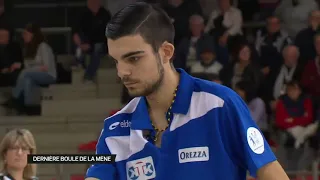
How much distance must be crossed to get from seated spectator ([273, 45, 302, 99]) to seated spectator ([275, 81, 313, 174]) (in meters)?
0.60

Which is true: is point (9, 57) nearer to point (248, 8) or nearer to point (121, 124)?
point (248, 8)

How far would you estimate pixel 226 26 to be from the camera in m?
10.1

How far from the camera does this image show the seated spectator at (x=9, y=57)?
1034cm

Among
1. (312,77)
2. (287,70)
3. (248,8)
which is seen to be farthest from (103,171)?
(248,8)

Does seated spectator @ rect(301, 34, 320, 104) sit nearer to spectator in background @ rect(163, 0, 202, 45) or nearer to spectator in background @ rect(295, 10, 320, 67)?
spectator in background @ rect(295, 10, 320, 67)

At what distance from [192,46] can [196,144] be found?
736cm

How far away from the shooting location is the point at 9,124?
9.84 meters

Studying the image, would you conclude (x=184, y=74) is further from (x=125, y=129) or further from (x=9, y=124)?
(x=9, y=124)

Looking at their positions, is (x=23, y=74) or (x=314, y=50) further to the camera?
(x=23, y=74)

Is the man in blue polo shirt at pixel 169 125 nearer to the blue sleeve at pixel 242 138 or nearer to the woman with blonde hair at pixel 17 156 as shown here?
the blue sleeve at pixel 242 138

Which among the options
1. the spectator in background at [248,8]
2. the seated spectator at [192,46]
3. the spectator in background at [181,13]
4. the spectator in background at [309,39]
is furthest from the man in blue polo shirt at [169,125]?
the spectator in background at [248,8]

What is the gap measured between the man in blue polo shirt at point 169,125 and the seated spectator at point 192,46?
6.95 meters

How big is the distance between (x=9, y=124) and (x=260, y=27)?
3.82 meters

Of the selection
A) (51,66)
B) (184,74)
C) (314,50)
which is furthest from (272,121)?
(184,74)
